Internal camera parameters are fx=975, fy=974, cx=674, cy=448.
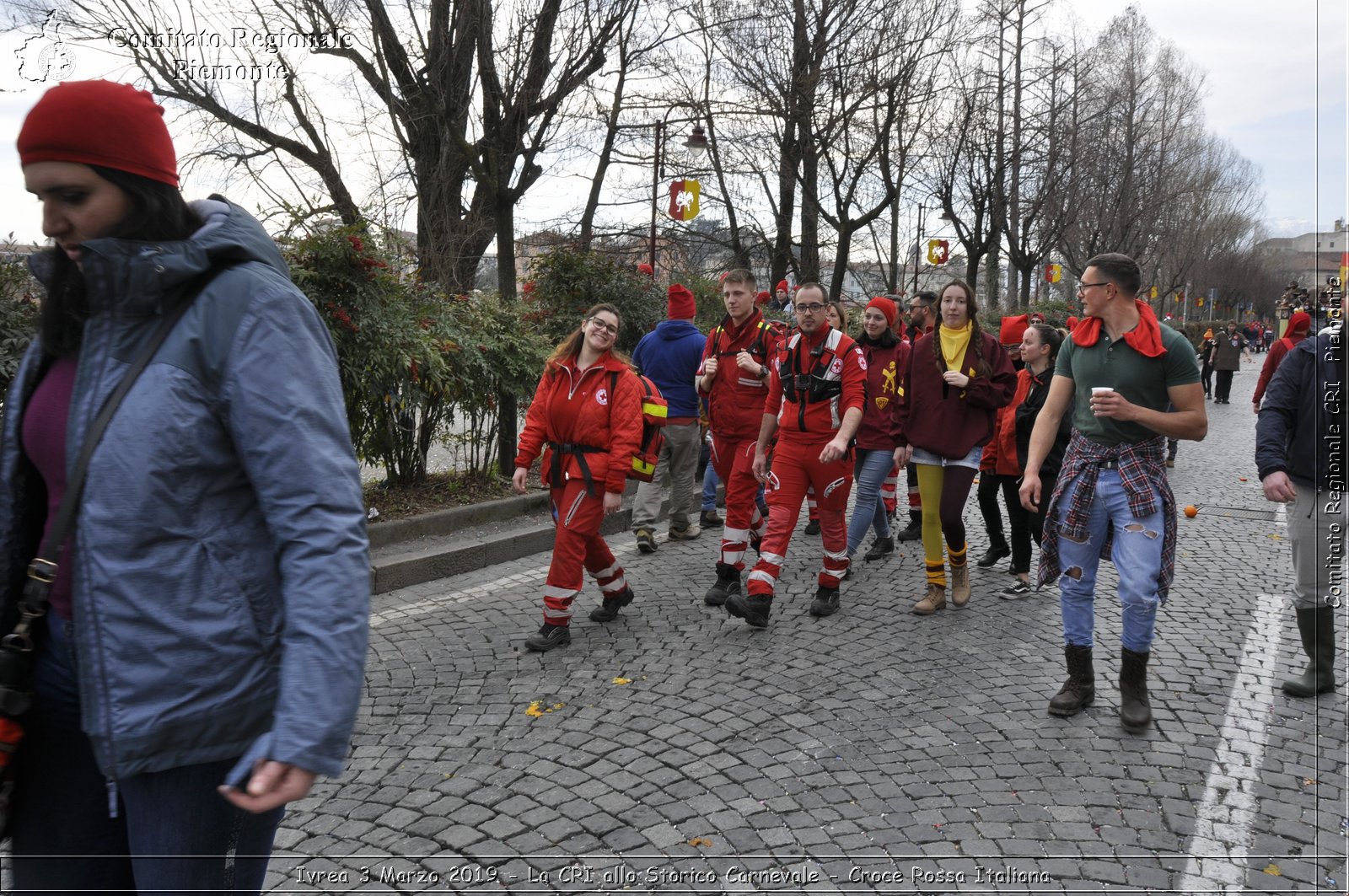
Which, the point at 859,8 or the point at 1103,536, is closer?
the point at 1103,536

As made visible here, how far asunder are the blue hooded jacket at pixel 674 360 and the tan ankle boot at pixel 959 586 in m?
2.90

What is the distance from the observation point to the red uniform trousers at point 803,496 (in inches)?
225

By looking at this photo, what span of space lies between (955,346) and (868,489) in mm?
1318

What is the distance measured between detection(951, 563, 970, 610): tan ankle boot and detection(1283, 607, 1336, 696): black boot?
186cm

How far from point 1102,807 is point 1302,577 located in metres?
2.13

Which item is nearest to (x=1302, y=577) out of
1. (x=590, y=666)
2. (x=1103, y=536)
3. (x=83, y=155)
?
(x=1103, y=536)

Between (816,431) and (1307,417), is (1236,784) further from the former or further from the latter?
(816,431)

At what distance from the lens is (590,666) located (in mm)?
5070

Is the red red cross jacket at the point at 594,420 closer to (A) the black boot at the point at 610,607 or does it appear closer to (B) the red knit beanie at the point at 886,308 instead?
(A) the black boot at the point at 610,607

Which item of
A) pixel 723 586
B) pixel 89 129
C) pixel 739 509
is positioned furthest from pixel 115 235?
pixel 723 586

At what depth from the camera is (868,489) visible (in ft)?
23.2

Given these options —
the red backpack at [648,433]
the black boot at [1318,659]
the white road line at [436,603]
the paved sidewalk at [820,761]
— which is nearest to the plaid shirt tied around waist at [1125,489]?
the paved sidewalk at [820,761]

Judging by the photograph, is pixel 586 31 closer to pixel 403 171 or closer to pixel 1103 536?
pixel 403 171

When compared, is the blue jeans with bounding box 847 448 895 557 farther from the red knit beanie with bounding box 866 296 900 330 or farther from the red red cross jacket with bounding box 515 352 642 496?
the red red cross jacket with bounding box 515 352 642 496
